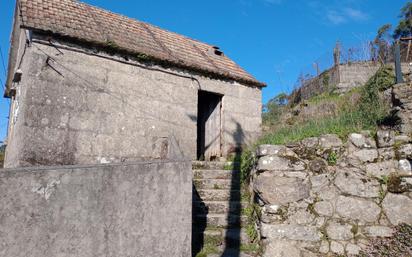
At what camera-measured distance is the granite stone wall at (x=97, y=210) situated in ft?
8.32

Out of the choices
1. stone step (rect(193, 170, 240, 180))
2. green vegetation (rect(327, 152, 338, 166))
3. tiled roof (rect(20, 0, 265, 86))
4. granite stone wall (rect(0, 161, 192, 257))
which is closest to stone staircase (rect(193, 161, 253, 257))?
stone step (rect(193, 170, 240, 180))

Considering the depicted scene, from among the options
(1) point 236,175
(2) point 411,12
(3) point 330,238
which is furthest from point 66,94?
(2) point 411,12

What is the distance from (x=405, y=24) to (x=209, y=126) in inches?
686

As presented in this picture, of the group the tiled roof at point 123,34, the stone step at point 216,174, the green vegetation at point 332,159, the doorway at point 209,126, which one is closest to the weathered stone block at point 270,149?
the green vegetation at point 332,159

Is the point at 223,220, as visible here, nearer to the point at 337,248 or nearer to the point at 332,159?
the point at 337,248

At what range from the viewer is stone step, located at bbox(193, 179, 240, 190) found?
5.95 metres

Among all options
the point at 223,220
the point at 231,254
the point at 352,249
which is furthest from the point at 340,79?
the point at 231,254

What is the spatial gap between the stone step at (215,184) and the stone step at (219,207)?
1.86 ft

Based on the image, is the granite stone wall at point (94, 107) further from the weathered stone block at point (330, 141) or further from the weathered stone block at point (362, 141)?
the weathered stone block at point (362, 141)

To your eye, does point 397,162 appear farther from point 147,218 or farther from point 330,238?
point 147,218

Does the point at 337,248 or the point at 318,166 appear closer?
the point at 337,248

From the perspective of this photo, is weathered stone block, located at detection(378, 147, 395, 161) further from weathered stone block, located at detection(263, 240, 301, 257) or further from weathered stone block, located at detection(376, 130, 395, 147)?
weathered stone block, located at detection(263, 240, 301, 257)

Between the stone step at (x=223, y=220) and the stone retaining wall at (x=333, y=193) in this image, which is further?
the stone step at (x=223, y=220)

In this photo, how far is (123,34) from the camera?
798 cm
